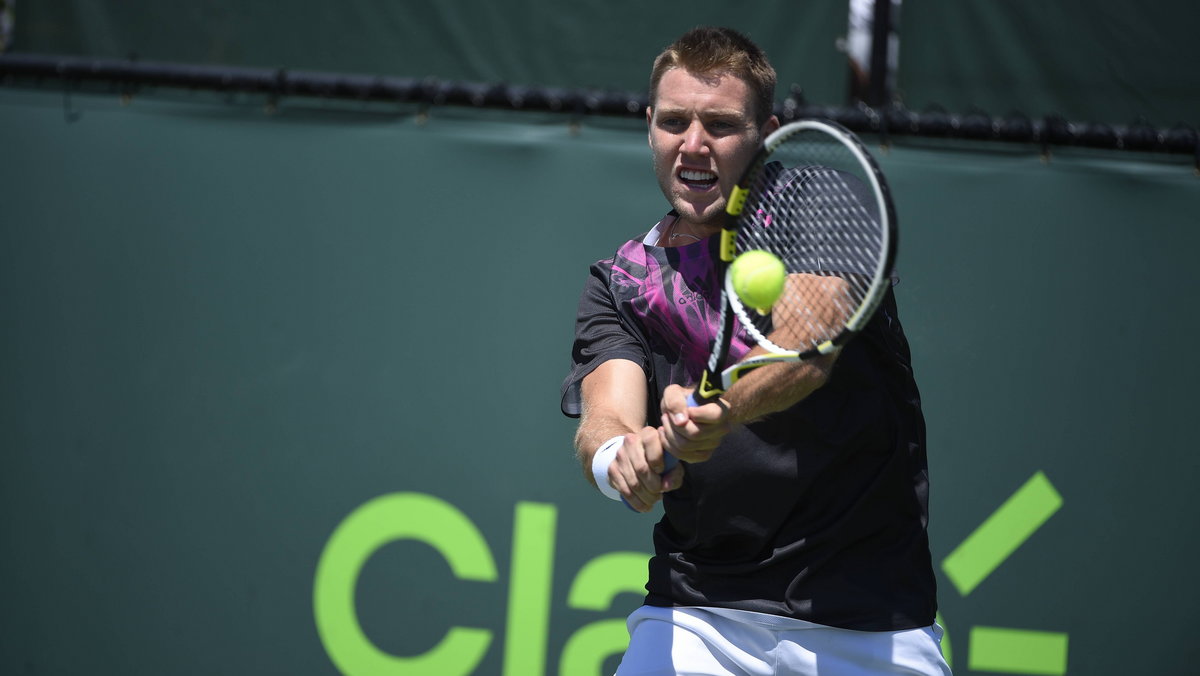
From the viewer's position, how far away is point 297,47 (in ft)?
13.5

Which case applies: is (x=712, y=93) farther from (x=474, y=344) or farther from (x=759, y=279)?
(x=474, y=344)

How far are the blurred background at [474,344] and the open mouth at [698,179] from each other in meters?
1.42

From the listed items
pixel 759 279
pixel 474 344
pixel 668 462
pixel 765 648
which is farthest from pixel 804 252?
pixel 474 344

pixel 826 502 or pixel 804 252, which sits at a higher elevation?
pixel 804 252

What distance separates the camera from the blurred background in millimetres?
3660

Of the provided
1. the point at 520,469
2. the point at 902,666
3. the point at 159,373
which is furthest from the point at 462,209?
the point at 902,666

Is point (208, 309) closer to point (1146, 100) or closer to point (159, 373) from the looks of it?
point (159, 373)

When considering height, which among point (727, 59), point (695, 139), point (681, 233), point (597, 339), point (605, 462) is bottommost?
point (605, 462)

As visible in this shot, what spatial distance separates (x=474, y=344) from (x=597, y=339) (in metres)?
1.43

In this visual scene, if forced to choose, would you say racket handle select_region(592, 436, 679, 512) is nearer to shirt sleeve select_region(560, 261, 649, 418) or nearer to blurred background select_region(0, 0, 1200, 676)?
shirt sleeve select_region(560, 261, 649, 418)

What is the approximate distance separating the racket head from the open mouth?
121mm

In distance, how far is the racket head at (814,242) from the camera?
189cm

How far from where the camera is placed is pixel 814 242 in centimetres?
208

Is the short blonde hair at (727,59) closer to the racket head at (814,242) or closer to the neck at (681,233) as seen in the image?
the racket head at (814,242)
